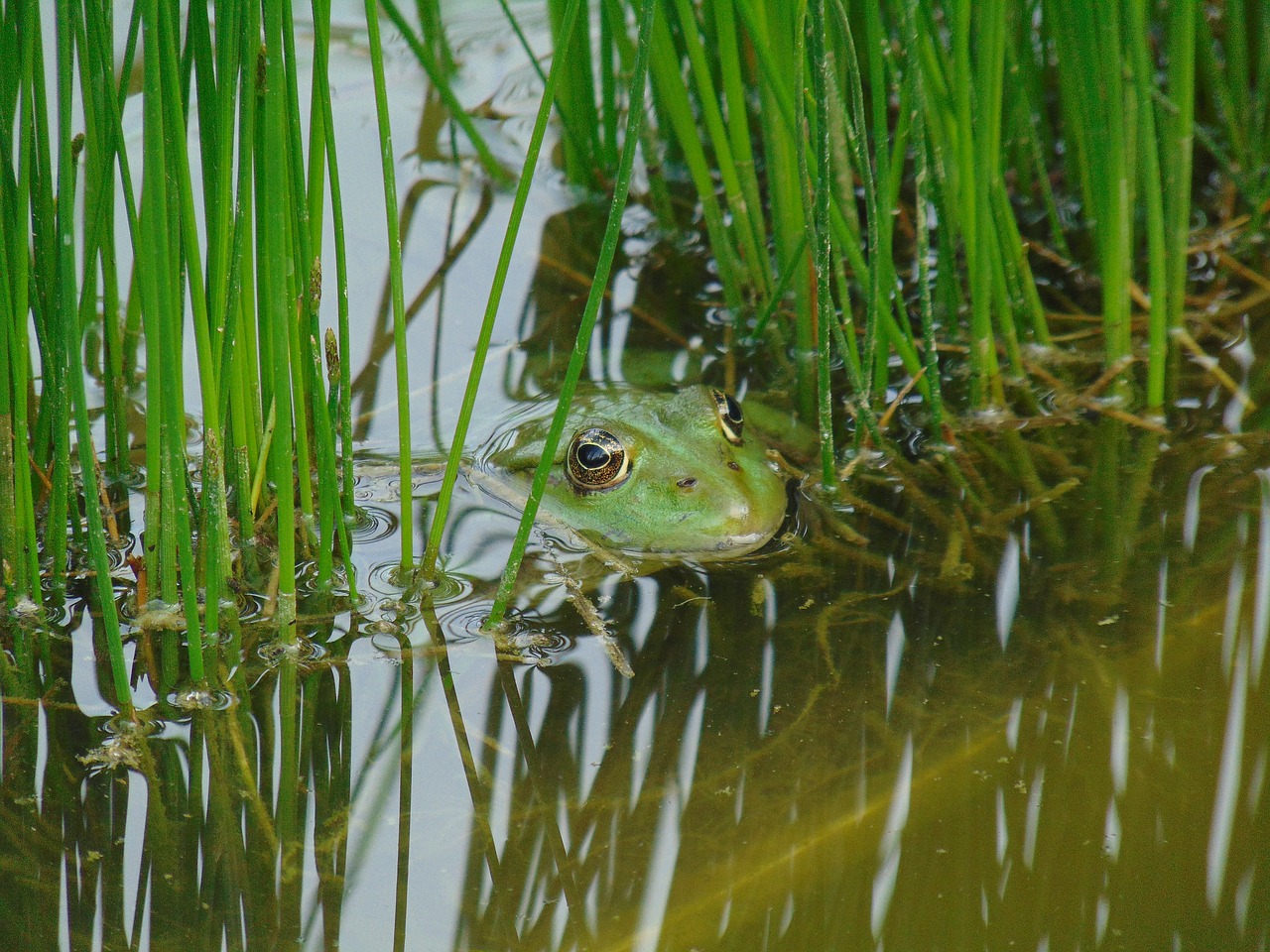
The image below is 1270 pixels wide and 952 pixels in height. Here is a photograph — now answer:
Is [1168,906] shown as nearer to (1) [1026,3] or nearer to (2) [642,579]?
(2) [642,579]

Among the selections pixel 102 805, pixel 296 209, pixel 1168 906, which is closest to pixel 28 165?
pixel 296 209

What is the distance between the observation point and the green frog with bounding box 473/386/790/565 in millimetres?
2832

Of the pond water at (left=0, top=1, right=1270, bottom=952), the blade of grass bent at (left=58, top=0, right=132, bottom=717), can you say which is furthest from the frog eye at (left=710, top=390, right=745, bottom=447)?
the blade of grass bent at (left=58, top=0, right=132, bottom=717)

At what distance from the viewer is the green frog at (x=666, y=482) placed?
111 inches

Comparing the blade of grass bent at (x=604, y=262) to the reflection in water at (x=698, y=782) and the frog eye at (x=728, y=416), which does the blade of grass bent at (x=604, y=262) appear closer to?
the reflection in water at (x=698, y=782)

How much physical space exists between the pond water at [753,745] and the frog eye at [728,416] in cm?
27

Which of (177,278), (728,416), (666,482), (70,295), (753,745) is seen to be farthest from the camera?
(728,416)

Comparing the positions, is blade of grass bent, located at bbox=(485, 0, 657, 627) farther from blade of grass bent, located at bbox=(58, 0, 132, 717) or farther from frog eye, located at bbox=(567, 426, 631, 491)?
blade of grass bent, located at bbox=(58, 0, 132, 717)

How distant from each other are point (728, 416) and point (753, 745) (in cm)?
106

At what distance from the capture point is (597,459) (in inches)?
115

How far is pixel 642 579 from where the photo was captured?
2.81 metres

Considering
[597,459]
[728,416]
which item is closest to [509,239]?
[597,459]

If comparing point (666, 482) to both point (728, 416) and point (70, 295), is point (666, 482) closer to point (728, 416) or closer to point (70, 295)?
point (728, 416)

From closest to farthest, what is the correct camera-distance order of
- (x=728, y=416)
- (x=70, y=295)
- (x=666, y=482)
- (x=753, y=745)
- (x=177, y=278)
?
(x=70, y=295) → (x=177, y=278) → (x=753, y=745) → (x=666, y=482) → (x=728, y=416)
